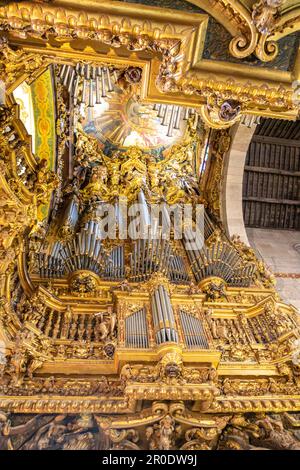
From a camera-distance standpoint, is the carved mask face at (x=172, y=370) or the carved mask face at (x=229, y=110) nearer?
the carved mask face at (x=229, y=110)

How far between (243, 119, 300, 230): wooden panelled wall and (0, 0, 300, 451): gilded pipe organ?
328 centimetres

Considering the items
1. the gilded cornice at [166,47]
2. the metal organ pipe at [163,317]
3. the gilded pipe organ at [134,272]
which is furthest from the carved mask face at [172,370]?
the gilded cornice at [166,47]

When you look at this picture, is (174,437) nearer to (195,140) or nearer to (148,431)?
(148,431)

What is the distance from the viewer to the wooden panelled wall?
1466 cm

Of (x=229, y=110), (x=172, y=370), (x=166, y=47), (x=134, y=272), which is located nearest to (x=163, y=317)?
(x=172, y=370)

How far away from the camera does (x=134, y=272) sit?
8758mm

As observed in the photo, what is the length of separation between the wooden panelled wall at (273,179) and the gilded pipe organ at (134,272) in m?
3.28

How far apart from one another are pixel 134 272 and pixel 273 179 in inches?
338

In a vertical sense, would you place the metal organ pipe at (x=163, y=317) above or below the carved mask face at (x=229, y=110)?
below

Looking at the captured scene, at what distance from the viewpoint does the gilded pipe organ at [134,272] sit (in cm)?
416

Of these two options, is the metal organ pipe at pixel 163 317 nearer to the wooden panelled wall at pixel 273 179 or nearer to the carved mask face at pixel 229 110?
the carved mask face at pixel 229 110

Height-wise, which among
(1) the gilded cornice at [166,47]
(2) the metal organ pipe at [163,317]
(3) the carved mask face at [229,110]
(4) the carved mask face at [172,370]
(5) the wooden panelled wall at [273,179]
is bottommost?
(4) the carved mask face at [172,370]

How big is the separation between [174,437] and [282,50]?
508cm

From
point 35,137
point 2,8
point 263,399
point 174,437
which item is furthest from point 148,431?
point 35,137
